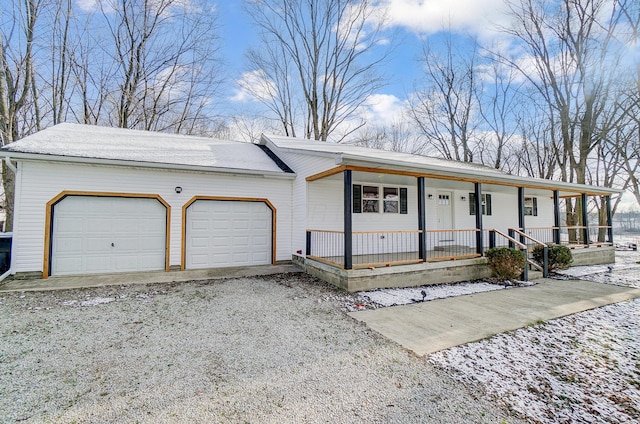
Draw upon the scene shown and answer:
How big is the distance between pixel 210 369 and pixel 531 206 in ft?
51.1

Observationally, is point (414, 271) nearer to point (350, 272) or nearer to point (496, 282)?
point (350, 272)

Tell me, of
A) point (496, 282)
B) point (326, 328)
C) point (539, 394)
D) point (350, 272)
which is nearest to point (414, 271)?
point (350, 272)

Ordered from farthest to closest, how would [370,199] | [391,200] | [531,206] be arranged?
1. [531,206]
2. [391,200]
3. [370,199]

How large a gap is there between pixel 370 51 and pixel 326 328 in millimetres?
21620

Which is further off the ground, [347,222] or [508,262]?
[347,222]

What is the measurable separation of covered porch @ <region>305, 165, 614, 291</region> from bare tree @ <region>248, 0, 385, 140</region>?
464 inches

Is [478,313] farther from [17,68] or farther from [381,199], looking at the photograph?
[17,68]

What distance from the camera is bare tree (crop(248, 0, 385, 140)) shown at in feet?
67.8

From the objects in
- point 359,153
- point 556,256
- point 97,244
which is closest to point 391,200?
point 359,153

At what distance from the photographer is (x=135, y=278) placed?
6.92 meters

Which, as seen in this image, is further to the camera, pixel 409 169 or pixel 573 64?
pixel 573 64

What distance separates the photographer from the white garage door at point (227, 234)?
8.12 meters

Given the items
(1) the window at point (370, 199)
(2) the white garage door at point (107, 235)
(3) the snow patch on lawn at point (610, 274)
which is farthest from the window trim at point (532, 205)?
(2) the white garage door at point (107, 235)

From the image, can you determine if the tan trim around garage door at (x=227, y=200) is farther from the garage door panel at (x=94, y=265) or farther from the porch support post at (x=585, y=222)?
the porch support post at (x=585, y=222)
